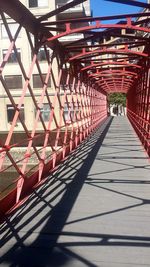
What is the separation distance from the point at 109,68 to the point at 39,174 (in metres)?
11.7

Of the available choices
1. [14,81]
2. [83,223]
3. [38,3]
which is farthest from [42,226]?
[38,3]

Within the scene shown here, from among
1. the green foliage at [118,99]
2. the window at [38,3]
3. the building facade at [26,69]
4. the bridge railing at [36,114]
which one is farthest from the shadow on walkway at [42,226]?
the green foliage at [118,99]

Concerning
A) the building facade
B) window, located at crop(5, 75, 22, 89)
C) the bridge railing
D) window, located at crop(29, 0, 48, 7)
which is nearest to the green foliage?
the building facade

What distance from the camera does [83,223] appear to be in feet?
16.2

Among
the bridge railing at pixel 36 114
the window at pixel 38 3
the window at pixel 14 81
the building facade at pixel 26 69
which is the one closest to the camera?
the bridge railing at pixel 36 114

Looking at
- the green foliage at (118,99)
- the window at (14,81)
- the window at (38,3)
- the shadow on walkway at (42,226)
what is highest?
the window at (38,3)

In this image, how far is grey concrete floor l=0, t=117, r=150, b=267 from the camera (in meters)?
3.91

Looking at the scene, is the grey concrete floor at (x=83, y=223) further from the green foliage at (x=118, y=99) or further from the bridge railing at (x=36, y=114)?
the green foliage at (x=118, y=99)

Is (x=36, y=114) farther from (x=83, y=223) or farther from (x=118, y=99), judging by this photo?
(x=118, y=99)

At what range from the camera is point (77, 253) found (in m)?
4.01

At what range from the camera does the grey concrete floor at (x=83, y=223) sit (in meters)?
3.91

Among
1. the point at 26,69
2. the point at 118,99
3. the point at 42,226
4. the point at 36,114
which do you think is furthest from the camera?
the point at 118,99

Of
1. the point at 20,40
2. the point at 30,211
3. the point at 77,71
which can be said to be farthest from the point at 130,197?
the point at 20,40

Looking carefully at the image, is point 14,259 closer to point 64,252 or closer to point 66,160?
point 64,252
